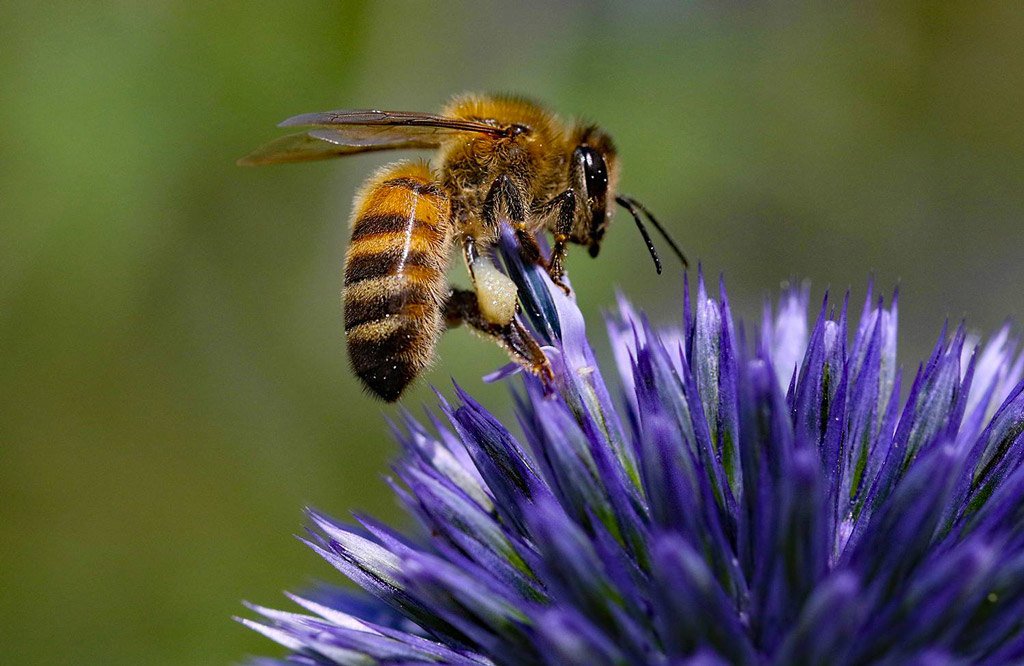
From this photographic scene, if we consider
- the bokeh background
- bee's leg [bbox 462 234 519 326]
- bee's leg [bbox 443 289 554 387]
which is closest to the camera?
bee's leg [bbox 443 289 554 387]

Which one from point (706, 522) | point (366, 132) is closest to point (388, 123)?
point (366, 132)

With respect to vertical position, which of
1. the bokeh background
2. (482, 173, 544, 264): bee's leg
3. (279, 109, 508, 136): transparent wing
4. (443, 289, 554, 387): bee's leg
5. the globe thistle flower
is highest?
the bokeh background

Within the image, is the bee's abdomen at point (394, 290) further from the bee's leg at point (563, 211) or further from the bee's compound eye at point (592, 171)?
the bee's compound eye at point (592, 171)

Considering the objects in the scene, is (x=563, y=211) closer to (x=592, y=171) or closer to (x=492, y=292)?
(x=592, y=171)

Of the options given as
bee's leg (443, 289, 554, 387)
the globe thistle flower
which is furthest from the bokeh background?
the globe thistle flower

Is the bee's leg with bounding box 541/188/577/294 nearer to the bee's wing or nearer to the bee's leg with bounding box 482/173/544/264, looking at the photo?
the bee's leg with bounding box 482/173/544/264

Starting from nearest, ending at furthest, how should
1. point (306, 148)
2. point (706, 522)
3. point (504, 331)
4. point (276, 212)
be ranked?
1. point (706, 522)
2. point (504, 331)
3. point (306, 148)
4. point (276, 212)

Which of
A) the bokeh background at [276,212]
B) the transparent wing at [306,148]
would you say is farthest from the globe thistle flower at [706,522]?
the bokeh background at [276,212]
